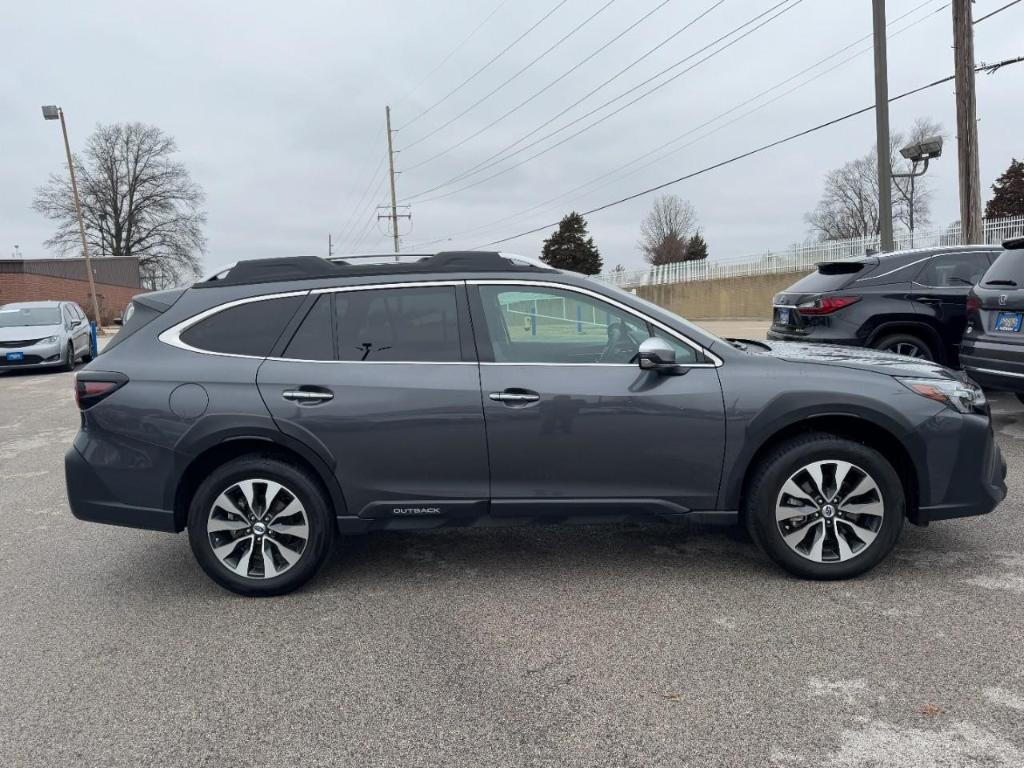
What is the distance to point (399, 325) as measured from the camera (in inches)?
157

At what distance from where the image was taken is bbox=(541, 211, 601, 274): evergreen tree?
239 feet

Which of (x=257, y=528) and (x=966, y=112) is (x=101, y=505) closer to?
(x=257, y=528)

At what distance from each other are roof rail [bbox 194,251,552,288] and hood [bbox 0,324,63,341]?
13.9m

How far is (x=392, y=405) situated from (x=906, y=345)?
6516 mm

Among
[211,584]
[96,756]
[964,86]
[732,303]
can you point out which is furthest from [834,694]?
[732,303]

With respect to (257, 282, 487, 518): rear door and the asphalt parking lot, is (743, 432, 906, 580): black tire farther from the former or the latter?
(257, 282, 487, 518): rear door

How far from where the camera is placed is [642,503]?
3.86m

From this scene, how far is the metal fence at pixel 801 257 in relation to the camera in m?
21.9

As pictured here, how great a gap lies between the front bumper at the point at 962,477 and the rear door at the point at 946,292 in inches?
191

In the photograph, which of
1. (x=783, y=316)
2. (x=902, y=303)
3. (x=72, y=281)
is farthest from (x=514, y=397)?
(x=72, y=281)

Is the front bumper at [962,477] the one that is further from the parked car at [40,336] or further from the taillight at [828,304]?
the parked car at [40,336]

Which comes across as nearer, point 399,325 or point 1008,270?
point 399,325

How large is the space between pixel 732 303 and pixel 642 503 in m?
30.8

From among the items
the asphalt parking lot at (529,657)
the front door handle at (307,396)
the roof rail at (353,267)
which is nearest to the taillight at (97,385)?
the roof rail at (353,267)
